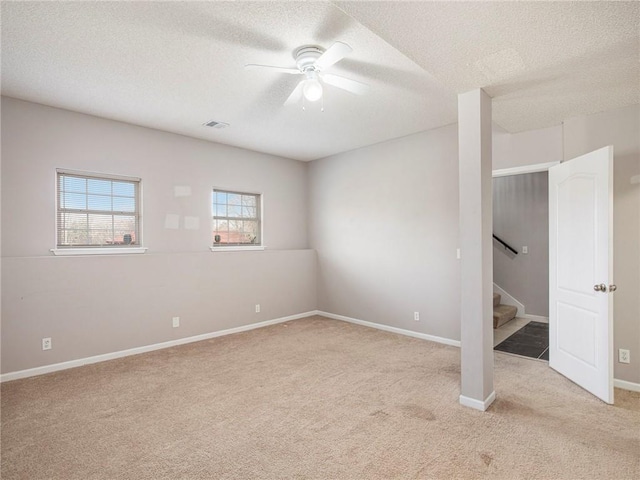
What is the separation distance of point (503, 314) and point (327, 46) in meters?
4.68

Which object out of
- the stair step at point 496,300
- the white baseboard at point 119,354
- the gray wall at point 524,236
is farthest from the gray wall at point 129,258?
the gray wall at point 524,236

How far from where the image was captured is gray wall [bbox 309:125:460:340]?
14.4 ft

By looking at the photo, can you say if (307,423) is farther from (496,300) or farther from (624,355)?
(496,300)

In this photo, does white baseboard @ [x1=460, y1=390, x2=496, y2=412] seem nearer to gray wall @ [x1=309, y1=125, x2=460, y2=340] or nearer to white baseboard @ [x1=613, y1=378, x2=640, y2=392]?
white baseboard @ [x1=613, y1=378, x2=640, y2=392]

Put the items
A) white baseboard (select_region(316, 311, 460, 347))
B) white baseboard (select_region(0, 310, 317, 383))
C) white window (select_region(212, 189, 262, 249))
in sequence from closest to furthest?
white baseboard (select_region(0, 310, 317, 383)) → white baseboard (select_region(316, 311, 460, 347)) → white window (select_region(212, 189, 262, 249))

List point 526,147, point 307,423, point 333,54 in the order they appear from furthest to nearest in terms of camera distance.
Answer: point 526,147 < point 307,423 < point 333,54

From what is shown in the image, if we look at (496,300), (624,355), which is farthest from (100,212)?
(496,300)

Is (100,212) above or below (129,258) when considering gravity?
above

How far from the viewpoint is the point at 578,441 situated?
223cm

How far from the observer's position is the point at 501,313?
17.4 feet

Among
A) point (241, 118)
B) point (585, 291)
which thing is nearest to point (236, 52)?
point (241, 118)

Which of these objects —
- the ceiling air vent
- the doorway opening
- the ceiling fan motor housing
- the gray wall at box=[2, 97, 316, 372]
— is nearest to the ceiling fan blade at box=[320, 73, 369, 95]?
the ceiling fan motor housing

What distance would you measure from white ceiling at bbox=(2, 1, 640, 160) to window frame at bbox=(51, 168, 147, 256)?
2.25 feet

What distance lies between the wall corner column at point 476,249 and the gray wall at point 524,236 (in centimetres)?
366
